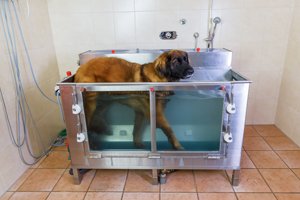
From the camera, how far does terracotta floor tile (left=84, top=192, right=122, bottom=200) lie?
1443 millimetres

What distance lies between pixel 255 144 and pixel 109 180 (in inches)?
55.0

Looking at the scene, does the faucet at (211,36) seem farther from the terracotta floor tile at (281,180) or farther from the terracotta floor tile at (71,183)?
the terracotta floor tile at (71,183)

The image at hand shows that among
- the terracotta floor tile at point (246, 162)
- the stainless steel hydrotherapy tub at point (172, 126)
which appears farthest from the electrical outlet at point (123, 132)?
the terracotta floor tile at point (246, 162)

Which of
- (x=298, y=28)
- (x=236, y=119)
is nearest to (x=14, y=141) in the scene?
(x=236, y=119)

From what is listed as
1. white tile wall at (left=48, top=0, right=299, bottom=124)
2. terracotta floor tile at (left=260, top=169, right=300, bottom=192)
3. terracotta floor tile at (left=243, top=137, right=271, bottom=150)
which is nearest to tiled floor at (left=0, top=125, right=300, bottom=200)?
terracotta floor tile at (left=260, top=169, right=300, bottom=192)

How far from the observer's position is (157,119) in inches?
54.2

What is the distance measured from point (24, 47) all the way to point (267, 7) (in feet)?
7.35

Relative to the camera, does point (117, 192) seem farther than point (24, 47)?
No

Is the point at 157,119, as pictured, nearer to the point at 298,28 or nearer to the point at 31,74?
the point at 31,74

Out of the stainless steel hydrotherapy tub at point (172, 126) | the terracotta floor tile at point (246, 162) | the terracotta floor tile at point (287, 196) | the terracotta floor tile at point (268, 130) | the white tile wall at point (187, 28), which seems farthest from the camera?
the terracotta floor tile at point (268, 130)

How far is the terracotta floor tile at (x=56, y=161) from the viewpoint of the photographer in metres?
1.80

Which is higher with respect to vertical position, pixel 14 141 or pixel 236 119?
pixel 236 119

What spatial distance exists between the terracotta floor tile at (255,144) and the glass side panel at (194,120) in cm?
77

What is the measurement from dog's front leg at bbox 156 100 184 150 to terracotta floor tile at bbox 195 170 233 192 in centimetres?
34
